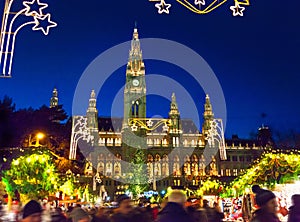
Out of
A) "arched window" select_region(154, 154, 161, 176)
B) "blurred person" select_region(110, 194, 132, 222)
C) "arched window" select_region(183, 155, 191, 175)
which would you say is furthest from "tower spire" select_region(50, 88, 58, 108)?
"blurred person" select_region(110, 194, 132, 222)

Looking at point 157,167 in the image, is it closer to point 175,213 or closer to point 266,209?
point 175,213

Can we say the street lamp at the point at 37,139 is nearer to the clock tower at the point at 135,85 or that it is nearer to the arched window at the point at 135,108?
the clock tower at the point at 135,85

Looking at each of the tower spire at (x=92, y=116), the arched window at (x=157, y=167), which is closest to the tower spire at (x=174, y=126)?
the arched window at (x=157, y=167)

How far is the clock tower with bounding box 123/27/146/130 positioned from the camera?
101625 mm

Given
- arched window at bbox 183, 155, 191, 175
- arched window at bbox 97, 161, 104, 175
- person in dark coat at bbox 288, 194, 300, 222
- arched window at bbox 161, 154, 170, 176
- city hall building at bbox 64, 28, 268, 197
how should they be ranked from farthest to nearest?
arched window at bbox 183, 155, 191, 175
arched window at bbox 161, 154, 170, 176
city hall building at bbox 64, 28, 268, 197
arched window at bbox 97, 161, 104, 175
person in dark coat at bbox 288, 194, 300, 222

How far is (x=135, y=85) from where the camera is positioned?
103 meters

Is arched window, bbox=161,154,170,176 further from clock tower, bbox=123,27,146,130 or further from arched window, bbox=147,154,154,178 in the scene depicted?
clock tower, bbox=123,27,146,130

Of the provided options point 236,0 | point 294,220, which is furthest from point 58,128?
point 294,220

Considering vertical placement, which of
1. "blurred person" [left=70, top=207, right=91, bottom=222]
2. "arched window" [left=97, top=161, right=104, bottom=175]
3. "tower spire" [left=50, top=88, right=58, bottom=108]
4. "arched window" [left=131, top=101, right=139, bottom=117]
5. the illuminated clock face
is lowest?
"blurred person" [left=70, top=207, right=91, bottom=222]

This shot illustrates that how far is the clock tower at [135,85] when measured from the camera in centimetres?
10162

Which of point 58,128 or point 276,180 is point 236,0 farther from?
point 58,128

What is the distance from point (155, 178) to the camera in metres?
90.3

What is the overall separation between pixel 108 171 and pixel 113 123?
20.8m

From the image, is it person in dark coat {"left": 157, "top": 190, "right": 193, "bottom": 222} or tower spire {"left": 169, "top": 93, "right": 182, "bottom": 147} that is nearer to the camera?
person in dark coat {"left": 157, "top": 190, "right": 193, "bottom": 222}
